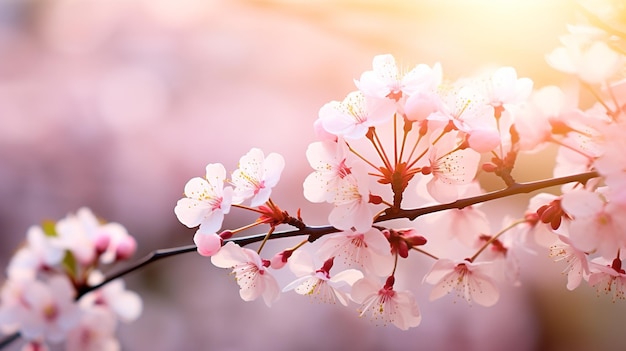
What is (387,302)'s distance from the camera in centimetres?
72

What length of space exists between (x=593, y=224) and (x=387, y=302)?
25 centimetres

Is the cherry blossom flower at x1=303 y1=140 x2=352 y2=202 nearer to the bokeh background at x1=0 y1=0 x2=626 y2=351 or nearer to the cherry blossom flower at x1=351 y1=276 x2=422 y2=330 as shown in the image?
the cherry blossom flower at x1=351 y1=276 x2=422 y2=330

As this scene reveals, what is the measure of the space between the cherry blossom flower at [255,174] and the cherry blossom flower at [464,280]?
0.22 m

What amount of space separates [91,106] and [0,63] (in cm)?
72

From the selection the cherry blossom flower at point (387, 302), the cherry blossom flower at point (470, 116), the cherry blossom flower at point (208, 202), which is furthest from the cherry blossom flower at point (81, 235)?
the cherry blossom flower at point (470, 116)

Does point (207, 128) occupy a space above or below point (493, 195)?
below

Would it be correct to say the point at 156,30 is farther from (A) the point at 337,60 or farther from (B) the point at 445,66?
(B) the point at 445,66

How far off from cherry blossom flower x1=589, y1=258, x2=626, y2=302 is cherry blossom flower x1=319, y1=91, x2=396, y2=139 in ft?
0.93

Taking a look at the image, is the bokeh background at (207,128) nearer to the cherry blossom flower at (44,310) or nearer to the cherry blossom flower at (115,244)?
the cherry blossom flower at (115,244)

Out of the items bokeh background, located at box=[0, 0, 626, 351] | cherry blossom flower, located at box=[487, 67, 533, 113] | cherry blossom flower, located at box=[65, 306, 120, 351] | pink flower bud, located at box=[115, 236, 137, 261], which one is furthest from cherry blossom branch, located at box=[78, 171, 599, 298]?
bokeh background, located at box=[0, 0, 626, 351]

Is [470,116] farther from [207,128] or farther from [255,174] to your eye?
[207,128]

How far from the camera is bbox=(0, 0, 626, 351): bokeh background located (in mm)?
2975

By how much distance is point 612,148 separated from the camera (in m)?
0.53

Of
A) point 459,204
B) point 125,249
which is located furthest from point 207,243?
point 125,249
